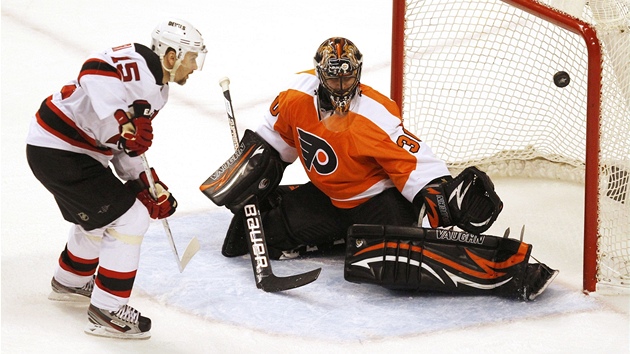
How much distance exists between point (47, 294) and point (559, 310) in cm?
147

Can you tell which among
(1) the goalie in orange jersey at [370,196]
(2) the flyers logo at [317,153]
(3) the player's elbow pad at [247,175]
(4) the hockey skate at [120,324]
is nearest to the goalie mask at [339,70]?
(1) the goalie in orange jersey at [370,196]

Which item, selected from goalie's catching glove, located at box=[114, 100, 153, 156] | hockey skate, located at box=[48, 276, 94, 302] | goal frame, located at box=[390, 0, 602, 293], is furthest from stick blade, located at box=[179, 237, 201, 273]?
goal frame, located at box=[390, 0, 602, 293]

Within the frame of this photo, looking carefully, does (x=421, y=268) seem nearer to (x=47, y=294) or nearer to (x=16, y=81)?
(x=47, y=294)

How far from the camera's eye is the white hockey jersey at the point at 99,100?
2.74 metres

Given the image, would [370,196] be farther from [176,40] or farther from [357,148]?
[176,40]

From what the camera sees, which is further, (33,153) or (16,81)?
(16,81)

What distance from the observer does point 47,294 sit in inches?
126

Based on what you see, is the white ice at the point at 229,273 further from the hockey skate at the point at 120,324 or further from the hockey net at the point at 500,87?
the hockey net at the point at 500,87

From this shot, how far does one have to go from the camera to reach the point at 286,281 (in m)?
3.24

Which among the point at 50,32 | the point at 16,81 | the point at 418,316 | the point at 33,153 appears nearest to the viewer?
the point at 33,153

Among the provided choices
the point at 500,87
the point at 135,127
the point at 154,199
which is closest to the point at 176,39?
the point at 135,127

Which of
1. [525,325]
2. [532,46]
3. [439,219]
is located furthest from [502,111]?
[525,325]

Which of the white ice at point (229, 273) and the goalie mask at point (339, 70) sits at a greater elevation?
the goalie mask at point (339, 70)

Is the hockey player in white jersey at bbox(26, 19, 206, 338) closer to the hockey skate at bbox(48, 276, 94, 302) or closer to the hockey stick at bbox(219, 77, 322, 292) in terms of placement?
the hockey skate at bbox(48, 276, 94, 302)
